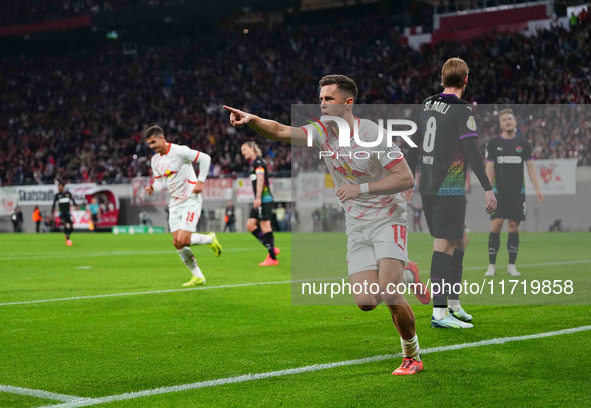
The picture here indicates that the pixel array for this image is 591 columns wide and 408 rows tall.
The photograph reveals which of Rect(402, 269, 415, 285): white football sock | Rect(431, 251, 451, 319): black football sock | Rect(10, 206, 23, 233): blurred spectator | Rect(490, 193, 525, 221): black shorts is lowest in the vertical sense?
Rect(10, 206, 23, 233): blurred spectator

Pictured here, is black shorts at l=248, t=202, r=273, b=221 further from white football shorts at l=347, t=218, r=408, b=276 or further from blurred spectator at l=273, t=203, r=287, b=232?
blurred spectator at l=273, t=203, r=287, b=232

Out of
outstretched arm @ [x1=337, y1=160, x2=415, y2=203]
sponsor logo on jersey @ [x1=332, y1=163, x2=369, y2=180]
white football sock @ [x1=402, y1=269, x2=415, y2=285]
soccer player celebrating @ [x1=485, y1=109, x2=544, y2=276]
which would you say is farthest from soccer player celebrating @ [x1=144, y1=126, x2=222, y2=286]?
outstretched arm @ [x1=337, y1=160, x2=415, y2=203]

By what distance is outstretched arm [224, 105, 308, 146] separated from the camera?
15.6 ft

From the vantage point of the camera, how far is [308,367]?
5.41m

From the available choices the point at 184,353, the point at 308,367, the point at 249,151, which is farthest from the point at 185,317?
the point at 249,151

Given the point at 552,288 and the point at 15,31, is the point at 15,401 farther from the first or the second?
the point at 15,31

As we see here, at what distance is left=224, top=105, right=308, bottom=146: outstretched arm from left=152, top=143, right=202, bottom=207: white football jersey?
21.0 feet

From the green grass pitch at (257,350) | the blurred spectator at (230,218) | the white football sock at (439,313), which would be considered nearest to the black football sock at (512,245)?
the green grass pitch at (257,350)

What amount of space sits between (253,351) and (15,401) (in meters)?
2.03

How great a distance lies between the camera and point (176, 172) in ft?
37.0

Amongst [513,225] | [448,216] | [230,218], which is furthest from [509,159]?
[230,218]

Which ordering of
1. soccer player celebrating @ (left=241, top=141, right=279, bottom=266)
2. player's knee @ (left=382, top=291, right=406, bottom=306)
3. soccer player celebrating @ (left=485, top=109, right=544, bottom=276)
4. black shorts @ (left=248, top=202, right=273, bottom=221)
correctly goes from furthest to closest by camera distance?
black shorts @ (left=248, top=202, right=273, bottom=221) < soccer player celebrating @ (left=241, top=141, right=279, bottom=266) < soccer player celebrating @ (left=485, top=109, right=544, bottom=276) < player's knee @ (left=382, top=291, right=406, bottom=306)

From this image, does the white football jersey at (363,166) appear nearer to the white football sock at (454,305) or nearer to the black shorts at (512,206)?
the white football sock at (454,305)

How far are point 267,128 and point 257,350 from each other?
2.03 metres
